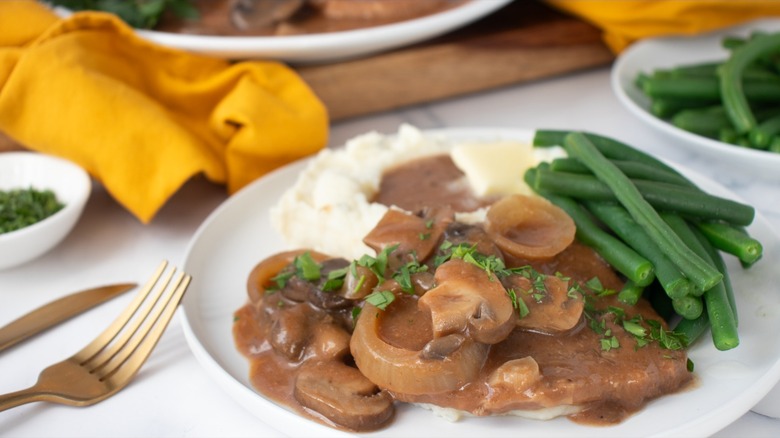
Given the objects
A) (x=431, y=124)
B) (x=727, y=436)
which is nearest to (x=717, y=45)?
(x=431, y=124)

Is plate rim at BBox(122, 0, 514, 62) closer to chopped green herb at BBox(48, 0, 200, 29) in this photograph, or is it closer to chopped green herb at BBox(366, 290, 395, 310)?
chopped green herb at BBox(48, 0, 200, 29)

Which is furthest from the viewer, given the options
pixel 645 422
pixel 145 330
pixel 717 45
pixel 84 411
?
pixel 717 45

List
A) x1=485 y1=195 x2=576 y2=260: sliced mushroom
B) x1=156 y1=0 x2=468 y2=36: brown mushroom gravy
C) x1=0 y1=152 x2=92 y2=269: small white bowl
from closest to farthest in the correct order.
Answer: x1=485 y1=195 x2=576 y2=260: sliced mushroom < x1=0 y1=152 x2=92 y2=269: small white bowl < x1=156 y1=0 x2=468 y2=36: brown mushroom gravy

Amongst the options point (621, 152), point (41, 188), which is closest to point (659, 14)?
point (621, 152)

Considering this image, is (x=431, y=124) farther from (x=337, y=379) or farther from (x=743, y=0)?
(x=337, y=379)

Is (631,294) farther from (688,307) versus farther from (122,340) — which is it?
(122,340)

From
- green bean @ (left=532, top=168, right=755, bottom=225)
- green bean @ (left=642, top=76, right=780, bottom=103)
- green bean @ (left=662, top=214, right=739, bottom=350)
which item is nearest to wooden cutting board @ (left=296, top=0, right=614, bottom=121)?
green bean @ (left=642, top=76, right=780, bottom=103)
